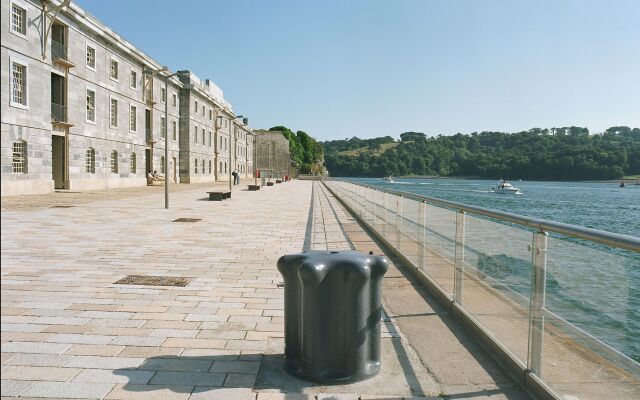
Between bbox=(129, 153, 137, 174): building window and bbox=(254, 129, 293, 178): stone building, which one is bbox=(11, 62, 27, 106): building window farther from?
bbox=(254, 129, 293, 178): stone building

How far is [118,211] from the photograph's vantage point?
17250mm

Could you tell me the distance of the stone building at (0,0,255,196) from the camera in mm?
24344

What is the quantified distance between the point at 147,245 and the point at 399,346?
22.4 ft

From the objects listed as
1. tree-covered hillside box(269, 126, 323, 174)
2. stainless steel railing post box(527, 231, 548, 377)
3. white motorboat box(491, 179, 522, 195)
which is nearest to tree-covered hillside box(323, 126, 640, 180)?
tree-covered hillside box(269, 126, 323, 174)

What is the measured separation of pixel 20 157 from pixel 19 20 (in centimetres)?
661

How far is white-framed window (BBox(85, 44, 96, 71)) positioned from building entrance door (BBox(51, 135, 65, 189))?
216 inches

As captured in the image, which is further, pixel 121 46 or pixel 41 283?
pixel 121 46

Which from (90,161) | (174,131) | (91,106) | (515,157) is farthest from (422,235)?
(515,157)

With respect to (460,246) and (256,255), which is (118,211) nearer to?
(256,255)

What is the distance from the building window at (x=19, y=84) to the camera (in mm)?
24422

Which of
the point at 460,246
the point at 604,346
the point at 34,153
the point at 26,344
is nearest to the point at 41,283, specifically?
the point at 26,344

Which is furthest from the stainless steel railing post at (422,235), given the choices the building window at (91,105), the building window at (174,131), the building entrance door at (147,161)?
the building window at (174,131)

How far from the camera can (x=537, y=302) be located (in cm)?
349

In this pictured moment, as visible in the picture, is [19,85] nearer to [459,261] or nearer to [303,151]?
[459,261]
